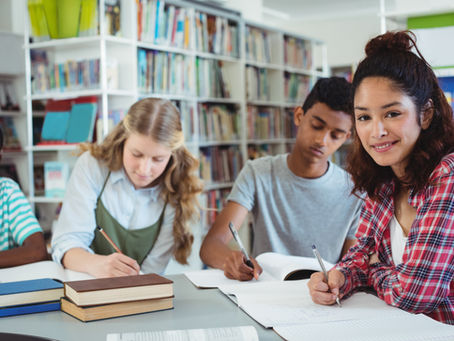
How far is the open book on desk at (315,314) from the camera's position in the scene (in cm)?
101

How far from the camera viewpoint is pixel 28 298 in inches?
47.8

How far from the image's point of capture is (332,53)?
9555 mm

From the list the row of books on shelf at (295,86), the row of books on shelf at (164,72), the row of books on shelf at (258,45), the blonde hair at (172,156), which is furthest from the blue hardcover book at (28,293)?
the row of books on shelf at (295,86)

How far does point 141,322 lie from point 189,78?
11.0ft

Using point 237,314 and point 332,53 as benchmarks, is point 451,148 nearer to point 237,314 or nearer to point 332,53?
point 237,314

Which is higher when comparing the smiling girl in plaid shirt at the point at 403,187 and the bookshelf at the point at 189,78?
the bookshelf at the point at 189,78

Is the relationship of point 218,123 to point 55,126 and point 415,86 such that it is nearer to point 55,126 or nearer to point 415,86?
point 55,126

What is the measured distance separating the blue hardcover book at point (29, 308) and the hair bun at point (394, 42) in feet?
3.01

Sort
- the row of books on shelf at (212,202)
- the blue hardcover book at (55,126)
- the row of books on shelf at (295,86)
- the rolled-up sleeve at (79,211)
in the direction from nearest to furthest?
the rolled-up sleeve at (79,211), the blue hardcover book at (55,126), the row of books on shelf at (212,202), the row of books on shelf at (295,86)

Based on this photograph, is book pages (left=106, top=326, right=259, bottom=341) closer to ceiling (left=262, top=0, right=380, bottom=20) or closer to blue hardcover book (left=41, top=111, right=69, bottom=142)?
blue hardcover book (left=41, top=111, right=69, bottom=142)

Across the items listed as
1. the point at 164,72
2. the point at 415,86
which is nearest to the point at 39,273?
the point at 415,86

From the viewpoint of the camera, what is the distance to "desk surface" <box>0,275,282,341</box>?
1.07m

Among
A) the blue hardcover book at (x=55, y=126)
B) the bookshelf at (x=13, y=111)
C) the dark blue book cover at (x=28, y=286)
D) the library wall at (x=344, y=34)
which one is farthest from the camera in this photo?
the library wall at (x=344, y=34)

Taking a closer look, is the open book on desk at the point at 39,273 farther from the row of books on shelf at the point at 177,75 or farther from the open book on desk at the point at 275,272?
Result: the row of books on shelf at the point at 177,75
